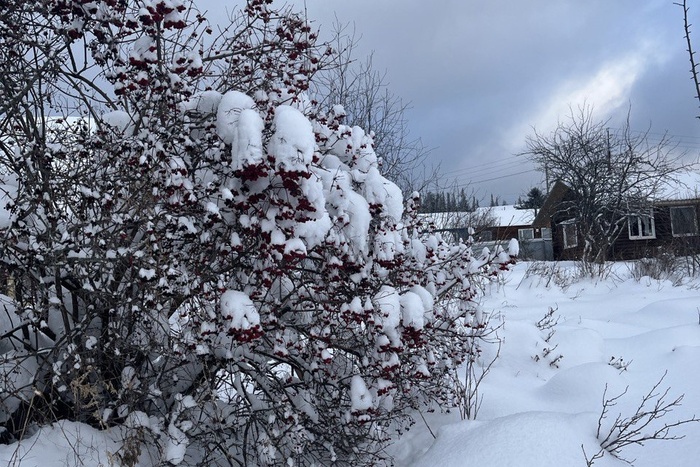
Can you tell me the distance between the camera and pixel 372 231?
3455mm

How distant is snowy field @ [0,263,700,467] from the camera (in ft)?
11.3

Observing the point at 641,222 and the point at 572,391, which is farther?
the point at 641,222

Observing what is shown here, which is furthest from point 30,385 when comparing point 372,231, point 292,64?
point 292,64

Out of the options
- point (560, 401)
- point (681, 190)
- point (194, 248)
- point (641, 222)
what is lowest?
point (560, 401)

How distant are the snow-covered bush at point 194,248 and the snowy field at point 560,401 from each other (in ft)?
1.44

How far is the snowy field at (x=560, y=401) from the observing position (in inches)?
135

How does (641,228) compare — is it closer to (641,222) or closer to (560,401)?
(641,222)

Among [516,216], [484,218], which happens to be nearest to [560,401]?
[484,218]

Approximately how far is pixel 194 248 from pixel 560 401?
3.39 meters

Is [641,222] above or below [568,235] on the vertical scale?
above

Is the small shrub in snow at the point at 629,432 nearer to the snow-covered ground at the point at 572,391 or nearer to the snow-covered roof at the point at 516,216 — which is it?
the snow-covered ground at the point at 572,391

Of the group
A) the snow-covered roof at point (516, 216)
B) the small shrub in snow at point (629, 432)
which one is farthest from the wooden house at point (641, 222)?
the small shrub in snow at point (629, 432)

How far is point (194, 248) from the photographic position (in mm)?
3385

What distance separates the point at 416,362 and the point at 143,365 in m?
1.86
